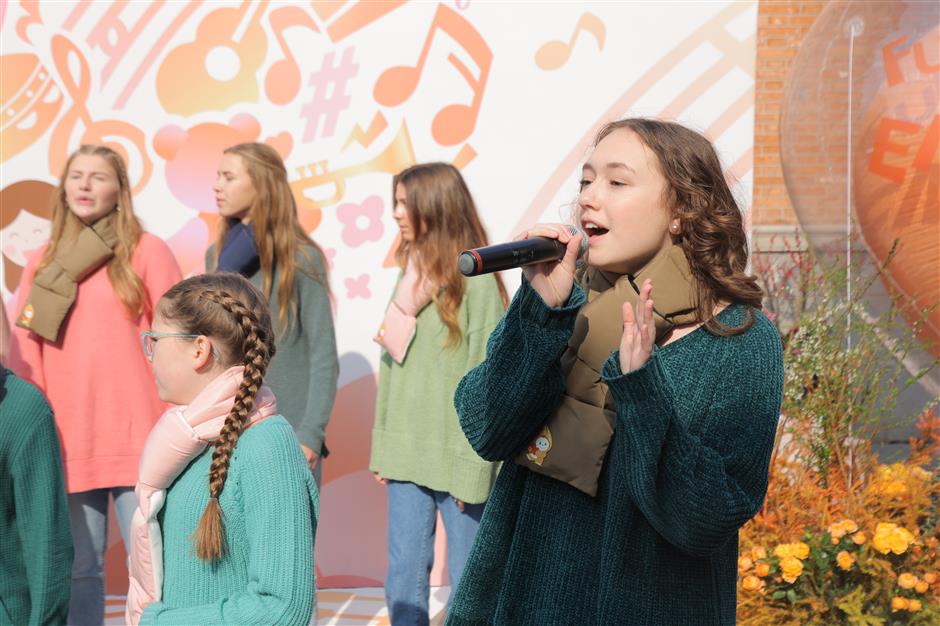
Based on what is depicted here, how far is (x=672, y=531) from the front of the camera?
1.67 metres

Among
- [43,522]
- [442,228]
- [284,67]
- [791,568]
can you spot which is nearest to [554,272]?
[43,522]

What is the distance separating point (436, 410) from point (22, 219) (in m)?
2.37

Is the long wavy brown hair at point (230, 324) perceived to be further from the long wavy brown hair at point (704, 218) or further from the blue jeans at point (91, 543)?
the blue jeans at point (91, 543)

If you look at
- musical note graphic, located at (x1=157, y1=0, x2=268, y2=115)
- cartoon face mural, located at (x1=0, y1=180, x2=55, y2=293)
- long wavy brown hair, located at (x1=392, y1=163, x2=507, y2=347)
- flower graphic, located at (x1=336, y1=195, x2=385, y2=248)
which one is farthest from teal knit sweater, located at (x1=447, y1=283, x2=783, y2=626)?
cartoon face mural, located at (x1=0, y1=180, x2=55, y2=293)

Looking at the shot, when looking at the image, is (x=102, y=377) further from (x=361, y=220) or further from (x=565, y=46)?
(x=565, y=46)

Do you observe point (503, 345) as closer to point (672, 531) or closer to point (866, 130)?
point (672, 531)

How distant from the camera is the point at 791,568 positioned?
12.1 feet

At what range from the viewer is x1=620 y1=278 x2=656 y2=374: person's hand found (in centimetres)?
163

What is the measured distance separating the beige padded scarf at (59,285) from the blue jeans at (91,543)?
615mm

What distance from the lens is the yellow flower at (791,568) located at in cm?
369

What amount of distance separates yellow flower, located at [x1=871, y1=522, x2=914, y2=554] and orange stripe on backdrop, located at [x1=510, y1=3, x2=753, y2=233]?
6.23 feet

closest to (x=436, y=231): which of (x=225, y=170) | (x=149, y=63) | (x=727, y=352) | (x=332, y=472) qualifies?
(x=225, y=170)

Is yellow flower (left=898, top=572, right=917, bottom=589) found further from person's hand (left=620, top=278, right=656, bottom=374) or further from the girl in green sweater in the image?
person's hand (left=620, top=278, right=656, bottom=374)

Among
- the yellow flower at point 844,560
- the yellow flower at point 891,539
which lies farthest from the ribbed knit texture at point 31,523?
the yellow flower at point 891,539
